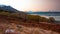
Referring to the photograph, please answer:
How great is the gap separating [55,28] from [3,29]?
0.83 m

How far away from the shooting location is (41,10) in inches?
79.1

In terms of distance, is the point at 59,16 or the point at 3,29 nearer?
the point at 3,29

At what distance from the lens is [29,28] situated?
1938 millimetres

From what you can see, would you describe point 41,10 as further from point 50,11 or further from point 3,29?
point 3,29

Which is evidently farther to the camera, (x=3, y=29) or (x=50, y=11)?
(x=50, y=11)

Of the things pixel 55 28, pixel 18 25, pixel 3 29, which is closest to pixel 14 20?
pixel 18 25

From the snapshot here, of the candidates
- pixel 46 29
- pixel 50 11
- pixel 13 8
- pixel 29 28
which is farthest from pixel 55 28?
pixel 13 8

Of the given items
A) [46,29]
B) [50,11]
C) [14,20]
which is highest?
[50,11]

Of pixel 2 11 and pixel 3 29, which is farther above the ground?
pixel 2 11

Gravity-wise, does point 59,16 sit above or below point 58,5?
below

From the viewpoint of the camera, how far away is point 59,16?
6.63 ft

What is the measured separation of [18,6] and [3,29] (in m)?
0.44

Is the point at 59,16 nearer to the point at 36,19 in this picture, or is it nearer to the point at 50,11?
the point at 50,11

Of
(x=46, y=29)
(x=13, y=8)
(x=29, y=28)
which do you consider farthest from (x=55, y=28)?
(x=13, y=8)
